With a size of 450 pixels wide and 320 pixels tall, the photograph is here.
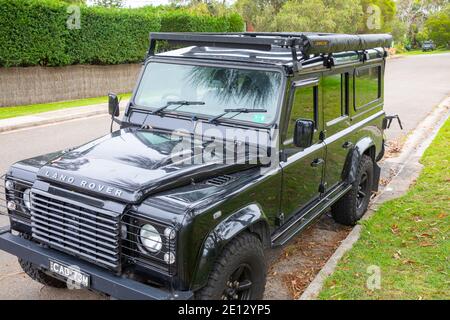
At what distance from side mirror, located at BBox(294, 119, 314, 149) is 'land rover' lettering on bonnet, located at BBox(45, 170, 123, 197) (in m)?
1.64

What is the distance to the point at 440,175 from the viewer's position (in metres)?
8.17

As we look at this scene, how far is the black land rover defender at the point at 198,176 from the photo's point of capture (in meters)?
3.29

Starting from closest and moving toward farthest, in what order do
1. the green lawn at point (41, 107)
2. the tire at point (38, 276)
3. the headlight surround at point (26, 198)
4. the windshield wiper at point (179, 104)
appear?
the headlight surround at point (26, 198)
the tire at point (38, 276)
the windshield wiper at point (179, 104)
the green lawn at point (41, 107)

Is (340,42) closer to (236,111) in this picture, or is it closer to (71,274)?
(236,111)

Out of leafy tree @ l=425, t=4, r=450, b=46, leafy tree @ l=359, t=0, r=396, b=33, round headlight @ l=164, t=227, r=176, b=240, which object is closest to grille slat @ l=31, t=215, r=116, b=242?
round headlight @ l=164, t=227, r=176, b=240

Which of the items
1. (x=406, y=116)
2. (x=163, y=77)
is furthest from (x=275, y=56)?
→ (x=406, y=116)

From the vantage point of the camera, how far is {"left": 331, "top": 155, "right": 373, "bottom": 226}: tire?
6.14 m

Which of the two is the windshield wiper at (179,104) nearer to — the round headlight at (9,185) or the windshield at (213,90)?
the windshield at (213,90)

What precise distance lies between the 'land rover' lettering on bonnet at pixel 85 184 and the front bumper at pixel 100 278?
55cm

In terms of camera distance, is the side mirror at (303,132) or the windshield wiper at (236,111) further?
the windshield wiper at (236,111)

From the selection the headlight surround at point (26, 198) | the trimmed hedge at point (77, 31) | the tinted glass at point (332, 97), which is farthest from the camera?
the trimmed hedge at point (77, 31)

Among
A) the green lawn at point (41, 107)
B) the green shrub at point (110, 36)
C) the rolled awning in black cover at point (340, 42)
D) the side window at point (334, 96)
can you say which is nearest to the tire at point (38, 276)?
the rolled awning in black cover at point (340, 42)

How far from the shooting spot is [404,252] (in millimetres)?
5316

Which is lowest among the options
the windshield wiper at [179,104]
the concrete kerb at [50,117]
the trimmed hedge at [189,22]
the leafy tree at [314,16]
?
the concrete kerb at [50,117]
